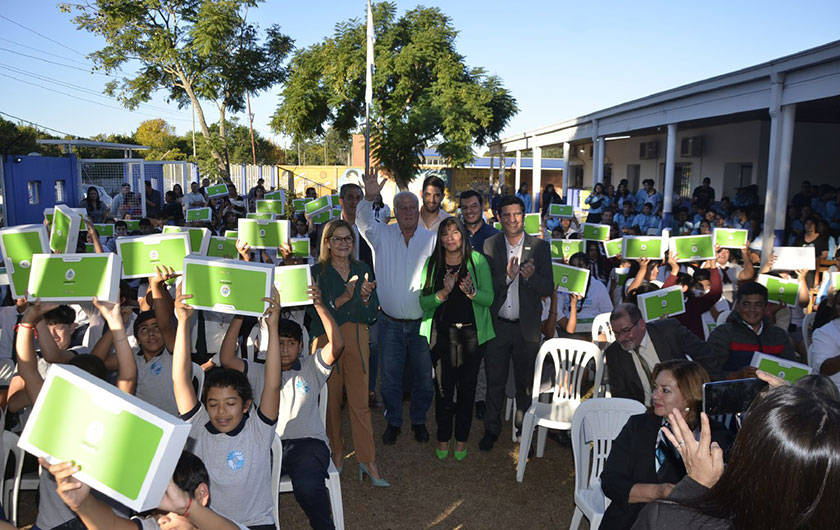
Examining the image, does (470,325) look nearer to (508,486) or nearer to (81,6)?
(508,486)

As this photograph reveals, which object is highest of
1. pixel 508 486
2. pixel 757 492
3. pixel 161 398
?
pixel 757 492

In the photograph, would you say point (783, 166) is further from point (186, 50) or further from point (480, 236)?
point (186, 50)

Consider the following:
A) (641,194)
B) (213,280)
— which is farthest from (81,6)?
(213,280)

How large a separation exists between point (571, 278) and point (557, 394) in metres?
1.12

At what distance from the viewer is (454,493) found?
4.59 m

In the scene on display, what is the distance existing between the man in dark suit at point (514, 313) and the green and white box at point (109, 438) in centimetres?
355

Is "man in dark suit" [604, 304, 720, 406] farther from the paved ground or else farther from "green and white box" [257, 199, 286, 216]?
"green and white box" [257, 199, 286, 216]

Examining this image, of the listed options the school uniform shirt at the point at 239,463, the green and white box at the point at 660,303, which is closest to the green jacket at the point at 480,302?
the green and white box at the point at 660,303

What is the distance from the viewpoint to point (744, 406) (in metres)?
2.37

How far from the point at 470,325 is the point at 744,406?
8.91 ft

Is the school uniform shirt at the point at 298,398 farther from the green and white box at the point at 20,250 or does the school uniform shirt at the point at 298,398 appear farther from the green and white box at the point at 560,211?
the green and white box at the point at 560,211

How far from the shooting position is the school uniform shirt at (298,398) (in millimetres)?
3822

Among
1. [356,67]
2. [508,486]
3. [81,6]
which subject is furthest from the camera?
[356,67]

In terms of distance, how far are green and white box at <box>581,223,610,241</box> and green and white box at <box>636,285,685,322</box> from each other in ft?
11.6
